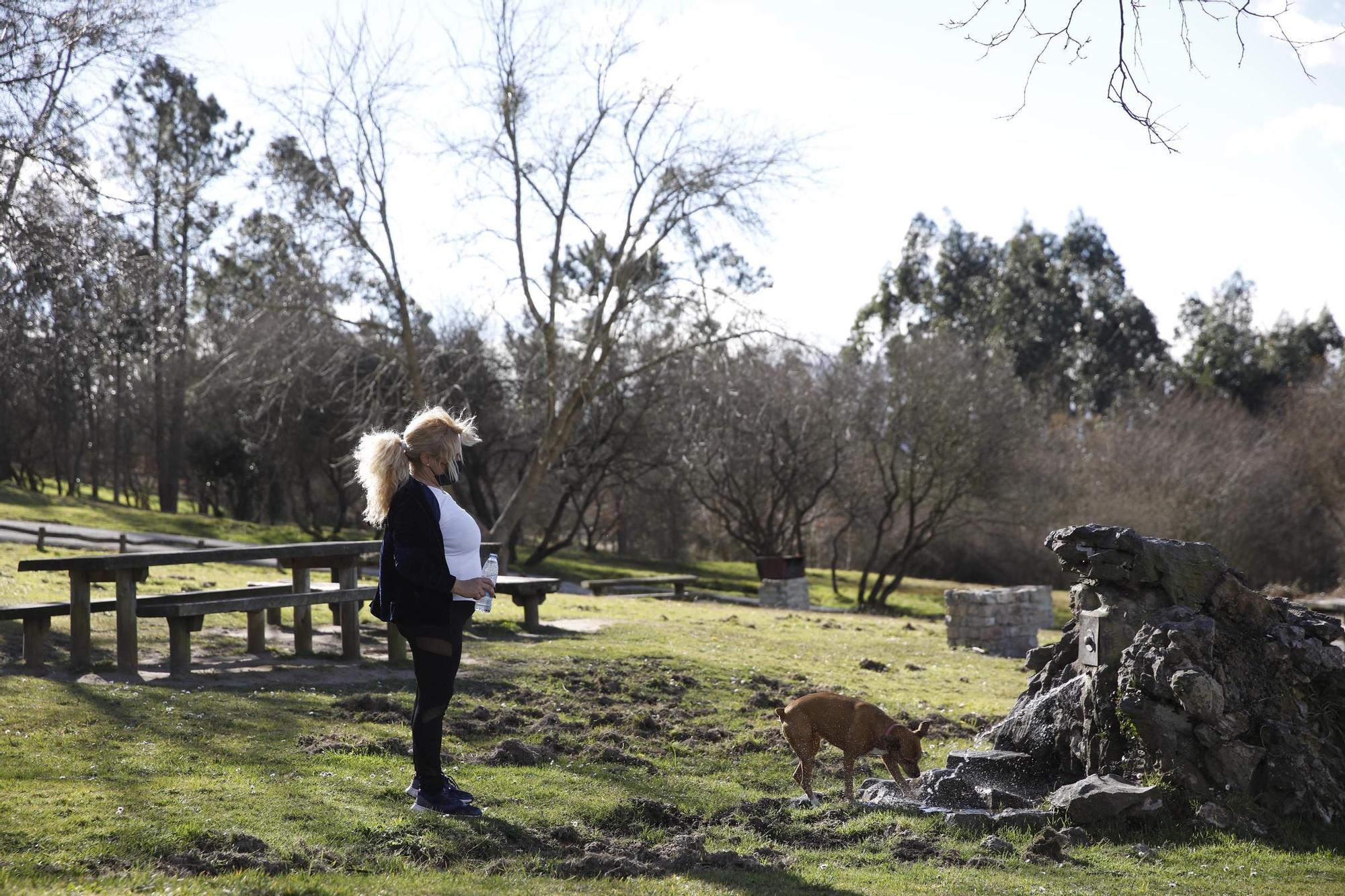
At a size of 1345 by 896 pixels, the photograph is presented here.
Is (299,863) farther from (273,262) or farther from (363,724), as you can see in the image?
(273,262)

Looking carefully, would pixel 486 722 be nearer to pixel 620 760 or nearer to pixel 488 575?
pixel 620 760

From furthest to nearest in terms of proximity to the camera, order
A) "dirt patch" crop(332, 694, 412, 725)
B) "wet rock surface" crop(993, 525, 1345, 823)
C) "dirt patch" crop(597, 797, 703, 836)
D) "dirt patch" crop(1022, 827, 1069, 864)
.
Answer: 1. "dirt patch" crop(332, 694, 412, 725)
2. "wet rock surface" crop(993, 525, 1345, 823)
3. "dirt patch" crop(597, 797, 703, 836)
4. "dirt patch" crop(1022, 827, 1069, 864)

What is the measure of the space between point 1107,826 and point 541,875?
3308 mm

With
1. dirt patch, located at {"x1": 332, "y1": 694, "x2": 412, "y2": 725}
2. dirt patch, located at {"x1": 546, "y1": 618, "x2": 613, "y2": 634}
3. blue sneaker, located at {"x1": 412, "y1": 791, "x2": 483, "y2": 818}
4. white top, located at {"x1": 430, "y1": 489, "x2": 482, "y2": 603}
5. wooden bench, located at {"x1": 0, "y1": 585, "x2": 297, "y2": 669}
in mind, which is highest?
white top, located at {"x1": 430, "y1": 489, "x2": 482, "y2": 603}

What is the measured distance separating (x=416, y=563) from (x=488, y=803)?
165 cm

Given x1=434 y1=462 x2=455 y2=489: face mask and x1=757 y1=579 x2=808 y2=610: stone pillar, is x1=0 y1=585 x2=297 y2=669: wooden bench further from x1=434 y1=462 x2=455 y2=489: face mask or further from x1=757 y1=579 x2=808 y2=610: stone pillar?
x1=757 y1=579 x2=808 y2=610: stone pillar

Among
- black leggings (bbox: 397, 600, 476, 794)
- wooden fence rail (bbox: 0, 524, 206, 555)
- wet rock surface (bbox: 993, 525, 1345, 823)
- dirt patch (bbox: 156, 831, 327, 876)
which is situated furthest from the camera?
wooden fence rail (bbox: 0, 524, 206, 555)

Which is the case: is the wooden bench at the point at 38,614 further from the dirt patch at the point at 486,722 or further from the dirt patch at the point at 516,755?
the dirt patch at the point at 516,755

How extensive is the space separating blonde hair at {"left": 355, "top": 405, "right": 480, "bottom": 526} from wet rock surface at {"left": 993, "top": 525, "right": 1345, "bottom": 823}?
4223mm

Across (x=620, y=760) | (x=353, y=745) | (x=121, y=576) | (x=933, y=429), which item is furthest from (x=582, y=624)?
(x=933, y=429)

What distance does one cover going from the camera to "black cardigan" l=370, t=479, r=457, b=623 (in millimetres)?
5695

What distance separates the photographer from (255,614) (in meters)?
11.3

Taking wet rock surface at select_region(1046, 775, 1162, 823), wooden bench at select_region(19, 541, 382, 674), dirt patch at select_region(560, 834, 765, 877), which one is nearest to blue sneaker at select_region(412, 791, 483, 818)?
dirt patch at select_region(560, 834, 765, 877)

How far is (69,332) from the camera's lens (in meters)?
12.3
